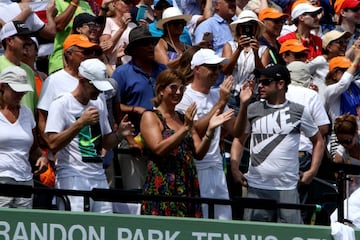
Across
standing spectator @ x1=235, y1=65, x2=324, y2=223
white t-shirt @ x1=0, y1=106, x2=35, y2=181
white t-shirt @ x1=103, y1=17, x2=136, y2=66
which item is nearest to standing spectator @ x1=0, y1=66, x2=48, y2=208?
white t-shirt @ x1=0, y1=106, x2=35, y2=181

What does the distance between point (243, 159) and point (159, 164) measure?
112 inches

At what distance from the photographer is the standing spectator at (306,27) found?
15.4 m

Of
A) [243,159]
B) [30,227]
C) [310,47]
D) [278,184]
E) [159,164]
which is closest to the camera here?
[30,227]

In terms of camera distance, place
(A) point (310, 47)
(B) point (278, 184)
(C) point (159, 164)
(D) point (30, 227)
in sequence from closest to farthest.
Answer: (D) point (30, 227)
(C) point (159, 164)
(B) point (278, 184)
(A) point (310, 47)

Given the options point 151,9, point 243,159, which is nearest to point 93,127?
point 243,159

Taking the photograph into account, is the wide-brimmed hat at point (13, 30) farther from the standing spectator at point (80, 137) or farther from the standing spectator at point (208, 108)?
the standing spectator at point (208, 108)

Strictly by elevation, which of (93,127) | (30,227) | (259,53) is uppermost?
(259,53)

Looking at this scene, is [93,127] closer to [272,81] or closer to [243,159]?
[272,81]

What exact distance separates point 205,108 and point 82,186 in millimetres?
1517

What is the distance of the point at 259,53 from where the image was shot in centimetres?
1402

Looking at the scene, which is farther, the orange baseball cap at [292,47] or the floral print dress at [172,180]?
the orange baseball cap at [292,47]

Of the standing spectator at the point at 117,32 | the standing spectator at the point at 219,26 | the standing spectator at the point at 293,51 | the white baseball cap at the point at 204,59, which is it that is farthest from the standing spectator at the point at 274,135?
the standing spectator at the point at 219,26

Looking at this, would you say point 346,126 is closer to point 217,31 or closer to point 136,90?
point 217,31

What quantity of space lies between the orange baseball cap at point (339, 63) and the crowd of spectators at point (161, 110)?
1cm
